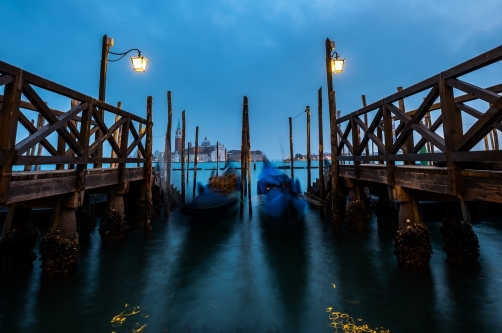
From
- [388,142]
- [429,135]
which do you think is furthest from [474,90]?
[388,142]

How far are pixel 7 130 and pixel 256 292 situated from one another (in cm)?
466

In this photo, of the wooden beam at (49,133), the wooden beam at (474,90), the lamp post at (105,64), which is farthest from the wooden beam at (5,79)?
the wooden beam at (474,90)

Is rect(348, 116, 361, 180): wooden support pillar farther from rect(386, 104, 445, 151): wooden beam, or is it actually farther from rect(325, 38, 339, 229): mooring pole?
rect(386, 104, 445, 151): wooden beam

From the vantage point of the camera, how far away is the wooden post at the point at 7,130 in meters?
2.98

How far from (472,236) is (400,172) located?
7.23ft

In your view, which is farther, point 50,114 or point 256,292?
point 256,292

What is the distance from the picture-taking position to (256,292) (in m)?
4.64

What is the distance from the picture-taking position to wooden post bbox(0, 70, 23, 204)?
2980mm

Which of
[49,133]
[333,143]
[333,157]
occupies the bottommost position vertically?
[333,157]

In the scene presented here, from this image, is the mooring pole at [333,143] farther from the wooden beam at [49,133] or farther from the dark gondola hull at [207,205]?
the wooden beam at [49,133]

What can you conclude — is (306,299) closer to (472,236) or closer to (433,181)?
(433,181)

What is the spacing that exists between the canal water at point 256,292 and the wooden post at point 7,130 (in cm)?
217

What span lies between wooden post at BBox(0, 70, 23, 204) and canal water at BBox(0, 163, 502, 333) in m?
2.17

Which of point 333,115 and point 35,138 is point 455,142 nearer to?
point 333,115
